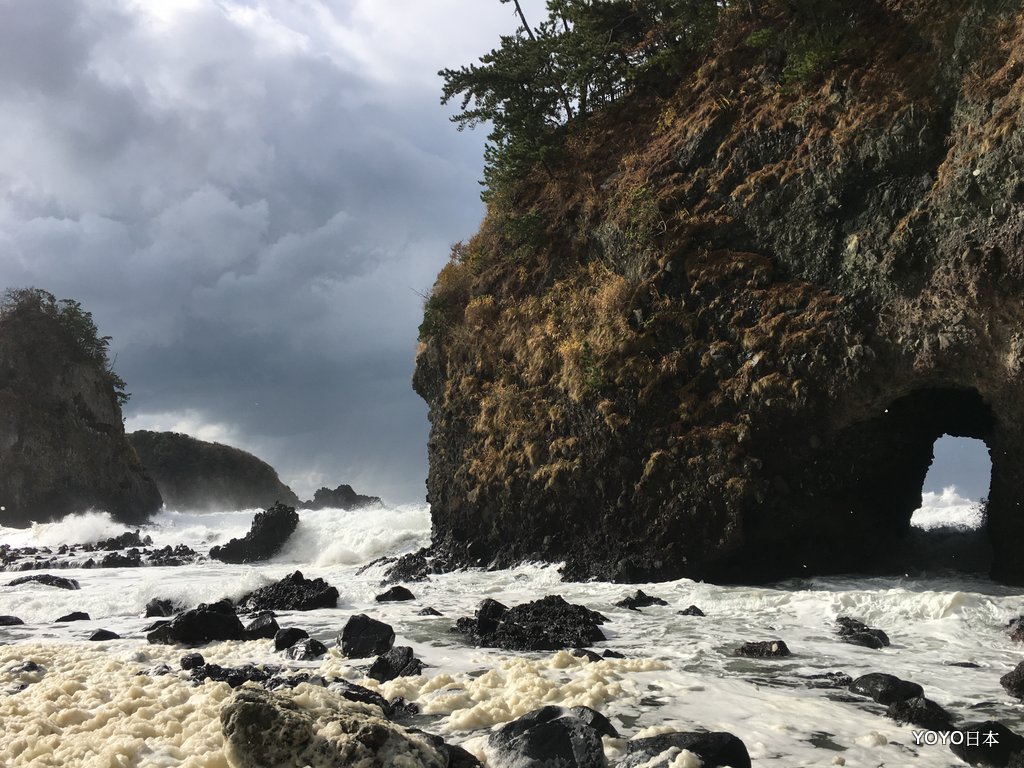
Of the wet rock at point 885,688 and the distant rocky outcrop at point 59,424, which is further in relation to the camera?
the distant rocky outcrop at point 59,424

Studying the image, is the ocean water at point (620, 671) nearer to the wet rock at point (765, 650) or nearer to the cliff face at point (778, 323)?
the wet rock at point (765, 650)

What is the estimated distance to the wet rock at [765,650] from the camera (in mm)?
7014

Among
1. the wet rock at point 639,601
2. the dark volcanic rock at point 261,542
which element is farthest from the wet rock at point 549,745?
the dark volcanic rock at point 261,542

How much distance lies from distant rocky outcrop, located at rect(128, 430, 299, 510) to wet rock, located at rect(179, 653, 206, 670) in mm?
54968

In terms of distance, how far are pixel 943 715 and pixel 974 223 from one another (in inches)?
320

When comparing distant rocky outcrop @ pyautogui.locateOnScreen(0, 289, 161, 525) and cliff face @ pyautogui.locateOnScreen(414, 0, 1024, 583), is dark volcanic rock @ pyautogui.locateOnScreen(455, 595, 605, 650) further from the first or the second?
distant rocky outcrop @ pyautogui.locateOnScreen(0, 289, 161, 525)

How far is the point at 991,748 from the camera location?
13.4 ft

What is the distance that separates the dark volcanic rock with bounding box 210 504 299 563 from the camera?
2477cm

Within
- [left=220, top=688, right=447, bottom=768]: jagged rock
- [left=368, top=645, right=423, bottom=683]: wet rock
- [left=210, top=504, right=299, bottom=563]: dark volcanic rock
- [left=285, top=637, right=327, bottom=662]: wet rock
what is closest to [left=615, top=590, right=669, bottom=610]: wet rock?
[left=368, top=645, right=423, bottom=683]: wet rock

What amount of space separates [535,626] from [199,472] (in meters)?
56.0

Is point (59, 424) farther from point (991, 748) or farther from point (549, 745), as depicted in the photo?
point (991, 748)

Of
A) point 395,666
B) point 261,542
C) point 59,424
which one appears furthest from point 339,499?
point 395,666

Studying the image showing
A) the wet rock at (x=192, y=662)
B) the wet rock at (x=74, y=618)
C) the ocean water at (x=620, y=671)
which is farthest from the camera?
the wet rock at (x=74, y=618)

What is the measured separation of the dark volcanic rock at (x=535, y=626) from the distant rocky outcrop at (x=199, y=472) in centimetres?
5435
